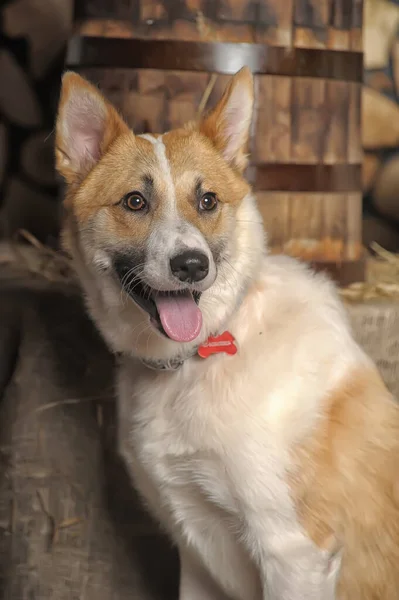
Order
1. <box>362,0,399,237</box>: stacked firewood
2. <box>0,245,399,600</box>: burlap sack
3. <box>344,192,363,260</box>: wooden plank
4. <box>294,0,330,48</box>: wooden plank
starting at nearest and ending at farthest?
<box>0,245,399,600</box>: burlap sack → <box>294,0,330,48</box>: wooden plank → <box>344,192,363,260</box>: wooden plank → <box>362,0,399,237</box>: stacked firewood

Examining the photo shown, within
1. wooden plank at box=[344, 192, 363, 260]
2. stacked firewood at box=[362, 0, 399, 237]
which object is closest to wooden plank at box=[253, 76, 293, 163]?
wooden plank at box=[344, 192, 363, 260]

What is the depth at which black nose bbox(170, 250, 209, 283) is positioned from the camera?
1.65 metres

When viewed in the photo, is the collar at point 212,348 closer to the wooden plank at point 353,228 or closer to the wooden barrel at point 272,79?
the wooden barrel at point 272,79

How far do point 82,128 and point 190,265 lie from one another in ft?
1.61

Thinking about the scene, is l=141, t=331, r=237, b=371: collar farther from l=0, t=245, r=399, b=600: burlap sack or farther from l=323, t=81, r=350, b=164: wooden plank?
l=323, t=81, r=350, b=164: wooden plank

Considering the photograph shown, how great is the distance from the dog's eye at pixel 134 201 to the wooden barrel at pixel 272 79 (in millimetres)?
624

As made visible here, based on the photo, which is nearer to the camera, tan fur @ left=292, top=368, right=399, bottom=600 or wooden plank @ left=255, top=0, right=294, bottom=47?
tan fur @ left=292, top=368, right=399, bottom=600

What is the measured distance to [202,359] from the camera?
1.87 m

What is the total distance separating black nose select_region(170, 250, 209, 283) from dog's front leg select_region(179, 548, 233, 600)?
2.76ft

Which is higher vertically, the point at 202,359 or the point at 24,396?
the point at 202,359

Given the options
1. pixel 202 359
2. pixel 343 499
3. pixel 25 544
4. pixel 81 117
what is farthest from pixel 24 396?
pixel 343 499

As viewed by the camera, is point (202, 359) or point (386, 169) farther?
point (386, 169)

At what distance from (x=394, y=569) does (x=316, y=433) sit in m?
0.36

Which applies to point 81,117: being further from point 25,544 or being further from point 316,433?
point 25,544
